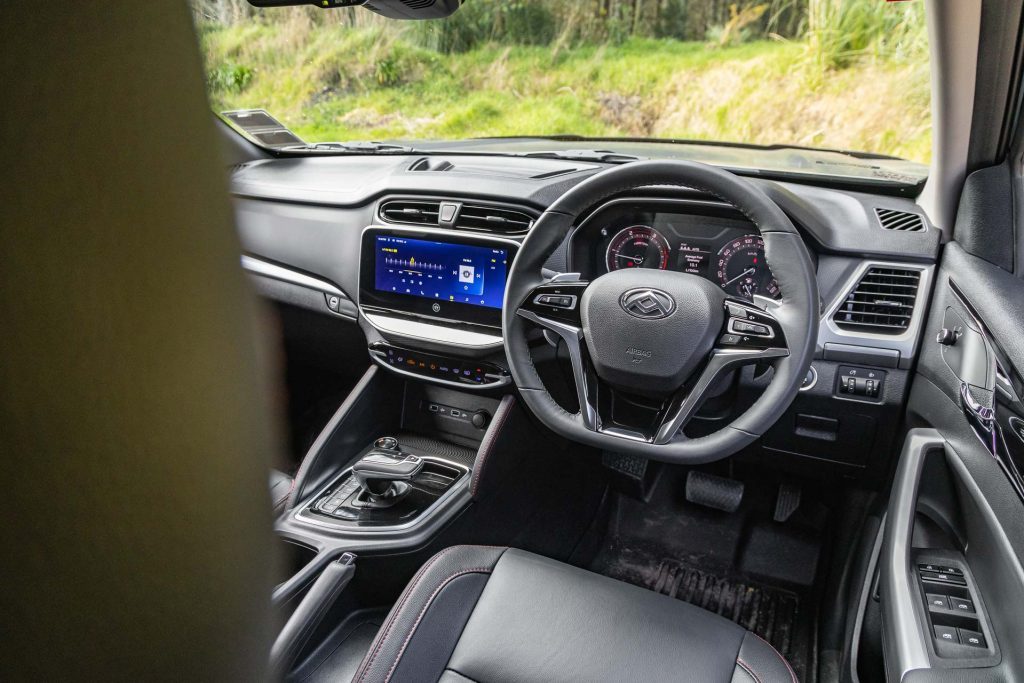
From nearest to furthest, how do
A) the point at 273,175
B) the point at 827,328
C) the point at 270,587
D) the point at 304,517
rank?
1. the point at 270,587
2. the point at 827,328
3. the point at 304,517
4. the point at 273,175

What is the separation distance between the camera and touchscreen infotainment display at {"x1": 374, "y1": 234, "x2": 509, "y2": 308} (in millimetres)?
2170

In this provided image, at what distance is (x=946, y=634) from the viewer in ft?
4.59

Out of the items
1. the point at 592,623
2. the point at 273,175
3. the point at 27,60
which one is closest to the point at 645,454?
the point at 592,623

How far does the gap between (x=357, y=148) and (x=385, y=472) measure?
4.59 ft

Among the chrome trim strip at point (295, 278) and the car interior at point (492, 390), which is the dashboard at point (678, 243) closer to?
the car interior at point (492, 390)

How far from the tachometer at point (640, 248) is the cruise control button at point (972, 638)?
106 centimetres

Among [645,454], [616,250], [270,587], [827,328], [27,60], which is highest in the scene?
[27,60]

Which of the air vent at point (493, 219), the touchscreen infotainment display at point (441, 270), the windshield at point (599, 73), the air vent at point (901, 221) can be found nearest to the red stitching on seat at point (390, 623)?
the touchscreen infotainment display at point (441, 270)

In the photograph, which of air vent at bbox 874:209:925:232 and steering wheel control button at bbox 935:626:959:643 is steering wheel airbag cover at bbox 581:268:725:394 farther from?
steering wheel control button at bbox 935:626:959:643

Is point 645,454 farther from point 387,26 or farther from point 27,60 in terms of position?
point 387,26

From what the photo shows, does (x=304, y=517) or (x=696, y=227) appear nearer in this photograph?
(x=696, y=227)

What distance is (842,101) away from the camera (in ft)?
12.1

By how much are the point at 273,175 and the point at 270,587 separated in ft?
8.82

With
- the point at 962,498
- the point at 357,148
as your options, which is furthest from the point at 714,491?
the point at 357,148
